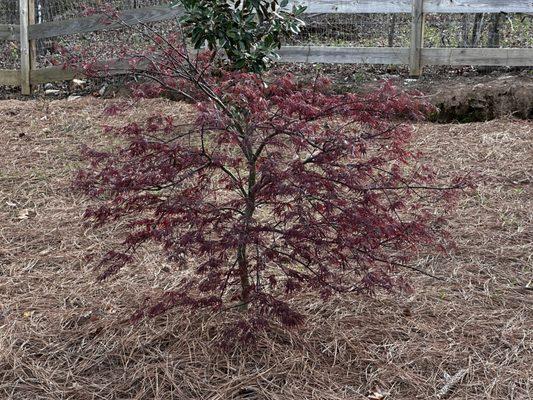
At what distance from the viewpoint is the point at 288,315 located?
283cm

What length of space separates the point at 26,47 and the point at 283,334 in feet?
24.4

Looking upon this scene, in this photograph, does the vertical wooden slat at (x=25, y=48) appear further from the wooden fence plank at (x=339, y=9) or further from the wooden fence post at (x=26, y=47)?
the wooden fence plank at (x=339, y=9)

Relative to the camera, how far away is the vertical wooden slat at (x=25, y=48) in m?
9.05

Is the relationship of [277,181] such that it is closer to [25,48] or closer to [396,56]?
[396,56]

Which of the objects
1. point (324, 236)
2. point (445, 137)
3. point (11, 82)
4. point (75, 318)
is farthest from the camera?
point (11, 82)

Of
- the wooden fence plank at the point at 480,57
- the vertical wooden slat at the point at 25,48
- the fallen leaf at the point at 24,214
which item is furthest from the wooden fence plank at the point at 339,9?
the fallen leaf at the point at 24,214

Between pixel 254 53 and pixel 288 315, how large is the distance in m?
1.30

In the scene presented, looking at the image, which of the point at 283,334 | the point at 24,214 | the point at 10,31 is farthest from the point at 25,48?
the point at 283,334

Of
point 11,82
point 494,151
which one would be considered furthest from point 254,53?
point 11,82

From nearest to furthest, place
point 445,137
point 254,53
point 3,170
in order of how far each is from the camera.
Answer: point 254,53, point 3,170, point 445,137

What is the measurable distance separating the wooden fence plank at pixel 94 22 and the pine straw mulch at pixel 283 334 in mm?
4282

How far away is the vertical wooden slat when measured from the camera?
29.7ft

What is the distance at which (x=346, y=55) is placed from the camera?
811 cm

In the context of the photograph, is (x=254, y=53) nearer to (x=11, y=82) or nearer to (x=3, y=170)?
(x=3, y=170)
